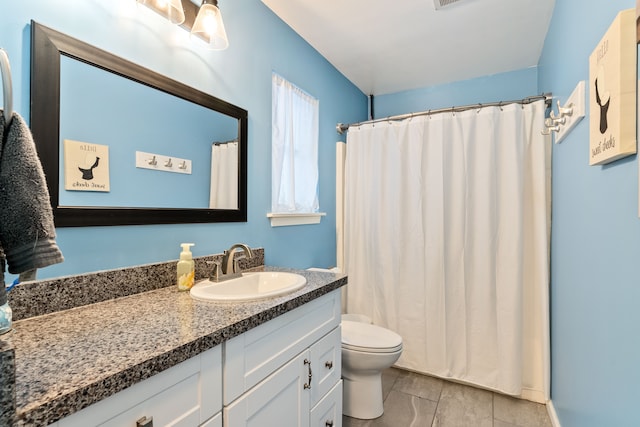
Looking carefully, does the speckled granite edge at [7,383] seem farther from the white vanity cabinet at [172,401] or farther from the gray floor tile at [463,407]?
the gray floor tile at [463,407]

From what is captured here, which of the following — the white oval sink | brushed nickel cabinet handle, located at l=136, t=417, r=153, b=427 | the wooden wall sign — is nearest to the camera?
brushed nickel cabinet handle, located at l=136, t=417, r=153, b=427

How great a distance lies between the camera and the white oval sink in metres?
1.11

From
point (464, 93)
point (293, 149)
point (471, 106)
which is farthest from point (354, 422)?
point (464, 93)

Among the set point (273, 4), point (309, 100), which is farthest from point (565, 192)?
point (273, 4)

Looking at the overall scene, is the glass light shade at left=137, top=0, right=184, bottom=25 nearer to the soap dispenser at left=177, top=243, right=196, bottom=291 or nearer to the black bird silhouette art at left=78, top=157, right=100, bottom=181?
the black bird silhouette art at left=78, top=157, right=100, bottom=181

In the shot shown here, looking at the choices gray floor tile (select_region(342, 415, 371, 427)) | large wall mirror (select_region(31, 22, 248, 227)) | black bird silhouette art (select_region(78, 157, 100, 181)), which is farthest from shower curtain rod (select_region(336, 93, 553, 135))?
gray floor tile (select_region(342, 415, 371, 427))

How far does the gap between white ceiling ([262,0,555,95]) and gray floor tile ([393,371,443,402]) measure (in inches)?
92.4

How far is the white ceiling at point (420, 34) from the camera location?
1.84 m

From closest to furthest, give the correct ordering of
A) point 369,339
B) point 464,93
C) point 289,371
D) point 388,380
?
point 289,371 → point 369,339 → point 388,380 → point 464,93

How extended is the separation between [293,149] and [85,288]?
4.49 feet

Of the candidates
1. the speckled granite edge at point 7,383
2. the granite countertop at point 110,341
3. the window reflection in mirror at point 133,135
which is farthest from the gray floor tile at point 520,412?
the speckled granite edge at point 7,383

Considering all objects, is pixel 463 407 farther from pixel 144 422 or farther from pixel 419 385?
pixel 144 422

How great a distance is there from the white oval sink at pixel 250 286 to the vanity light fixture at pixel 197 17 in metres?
1.06

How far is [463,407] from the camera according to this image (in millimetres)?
1927
